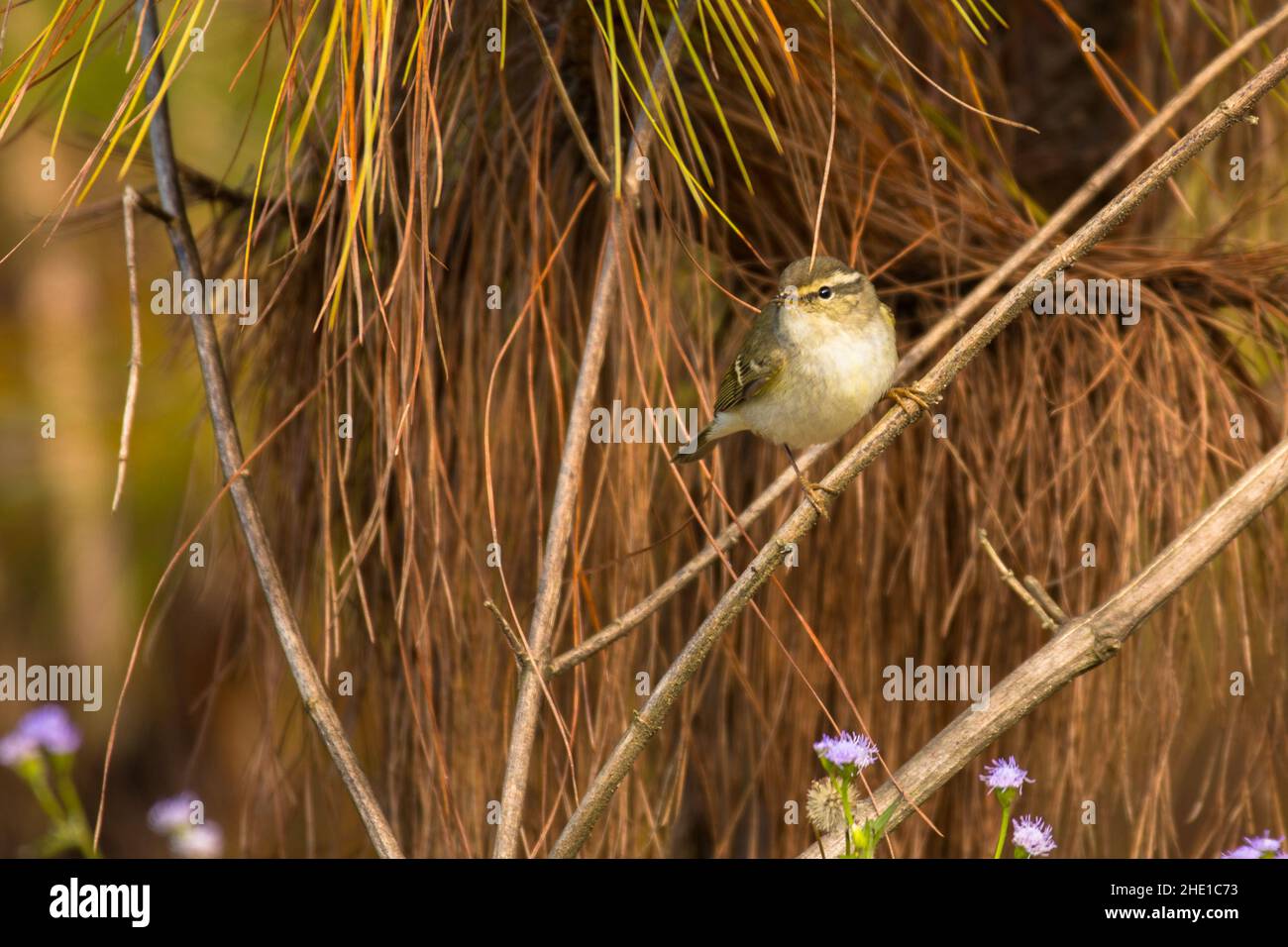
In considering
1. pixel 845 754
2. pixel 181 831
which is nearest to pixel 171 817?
pixel 181 831

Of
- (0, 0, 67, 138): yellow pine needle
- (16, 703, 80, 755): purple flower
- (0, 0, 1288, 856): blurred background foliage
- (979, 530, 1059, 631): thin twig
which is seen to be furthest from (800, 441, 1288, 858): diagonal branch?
(0, 0, 67, 138): yellow pine needle

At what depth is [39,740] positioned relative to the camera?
145cm

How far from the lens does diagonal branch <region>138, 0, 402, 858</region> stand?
1.27 meters

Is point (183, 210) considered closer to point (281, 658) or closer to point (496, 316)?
point (496, 316)

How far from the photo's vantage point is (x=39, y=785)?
144 cm

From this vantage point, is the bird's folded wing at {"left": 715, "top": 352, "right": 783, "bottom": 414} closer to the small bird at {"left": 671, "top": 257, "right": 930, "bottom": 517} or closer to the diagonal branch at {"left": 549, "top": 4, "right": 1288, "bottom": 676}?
the small bird at {"left": 671, "top": 257, "right": 930, "bottom": 517}

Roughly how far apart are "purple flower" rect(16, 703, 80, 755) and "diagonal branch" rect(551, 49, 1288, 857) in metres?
0.58

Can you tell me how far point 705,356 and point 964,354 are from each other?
51 centimetres

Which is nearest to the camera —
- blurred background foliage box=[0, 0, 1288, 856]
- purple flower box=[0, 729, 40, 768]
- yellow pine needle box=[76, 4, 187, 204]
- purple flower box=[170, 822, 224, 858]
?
yellow pine needle box=[76, 4, 187, 204]

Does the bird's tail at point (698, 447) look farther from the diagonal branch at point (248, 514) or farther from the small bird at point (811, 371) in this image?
the diagonal branch at point (248, 514)

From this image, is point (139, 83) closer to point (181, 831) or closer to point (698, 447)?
point (181, 831)

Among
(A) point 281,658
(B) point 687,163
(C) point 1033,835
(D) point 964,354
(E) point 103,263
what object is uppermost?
(E) point 103,263

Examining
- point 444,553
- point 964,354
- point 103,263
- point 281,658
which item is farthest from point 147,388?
point 964,354

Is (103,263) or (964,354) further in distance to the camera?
(103,263)
